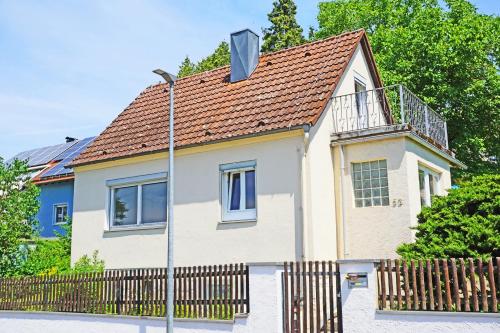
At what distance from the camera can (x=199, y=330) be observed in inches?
391

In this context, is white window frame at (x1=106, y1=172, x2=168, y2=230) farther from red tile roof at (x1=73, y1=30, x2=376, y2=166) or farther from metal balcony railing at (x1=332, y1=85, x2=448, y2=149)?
metal balcony railing at (x1=332, y1=85, x2=448, y2=149)

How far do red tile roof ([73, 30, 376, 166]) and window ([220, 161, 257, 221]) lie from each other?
34.0 inches

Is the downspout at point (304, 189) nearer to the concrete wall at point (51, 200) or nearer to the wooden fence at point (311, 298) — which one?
the wooden fence at point (311, 298)

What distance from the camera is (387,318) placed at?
8164mm

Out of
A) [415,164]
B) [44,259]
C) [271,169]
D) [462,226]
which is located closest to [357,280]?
[462,226]

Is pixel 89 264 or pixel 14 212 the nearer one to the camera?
pixel 89 264

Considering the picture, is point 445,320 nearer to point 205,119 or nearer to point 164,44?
point 205,119

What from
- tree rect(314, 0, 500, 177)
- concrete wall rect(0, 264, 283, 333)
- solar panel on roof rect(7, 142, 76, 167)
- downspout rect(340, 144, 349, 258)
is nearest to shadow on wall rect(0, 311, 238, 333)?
Result: concrete wall rect(0, 264, 283, 333)

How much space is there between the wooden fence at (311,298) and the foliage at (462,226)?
156cm

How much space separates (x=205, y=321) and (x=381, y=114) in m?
10.0

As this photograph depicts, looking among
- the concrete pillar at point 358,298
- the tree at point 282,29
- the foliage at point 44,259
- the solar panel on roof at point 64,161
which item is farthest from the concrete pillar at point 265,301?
the tree at point 282,29

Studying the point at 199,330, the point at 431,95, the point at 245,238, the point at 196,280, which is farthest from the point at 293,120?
the point at 431,95

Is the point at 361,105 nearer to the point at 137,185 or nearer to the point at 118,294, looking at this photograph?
the point at 137,185

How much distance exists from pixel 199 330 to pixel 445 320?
175 inches
